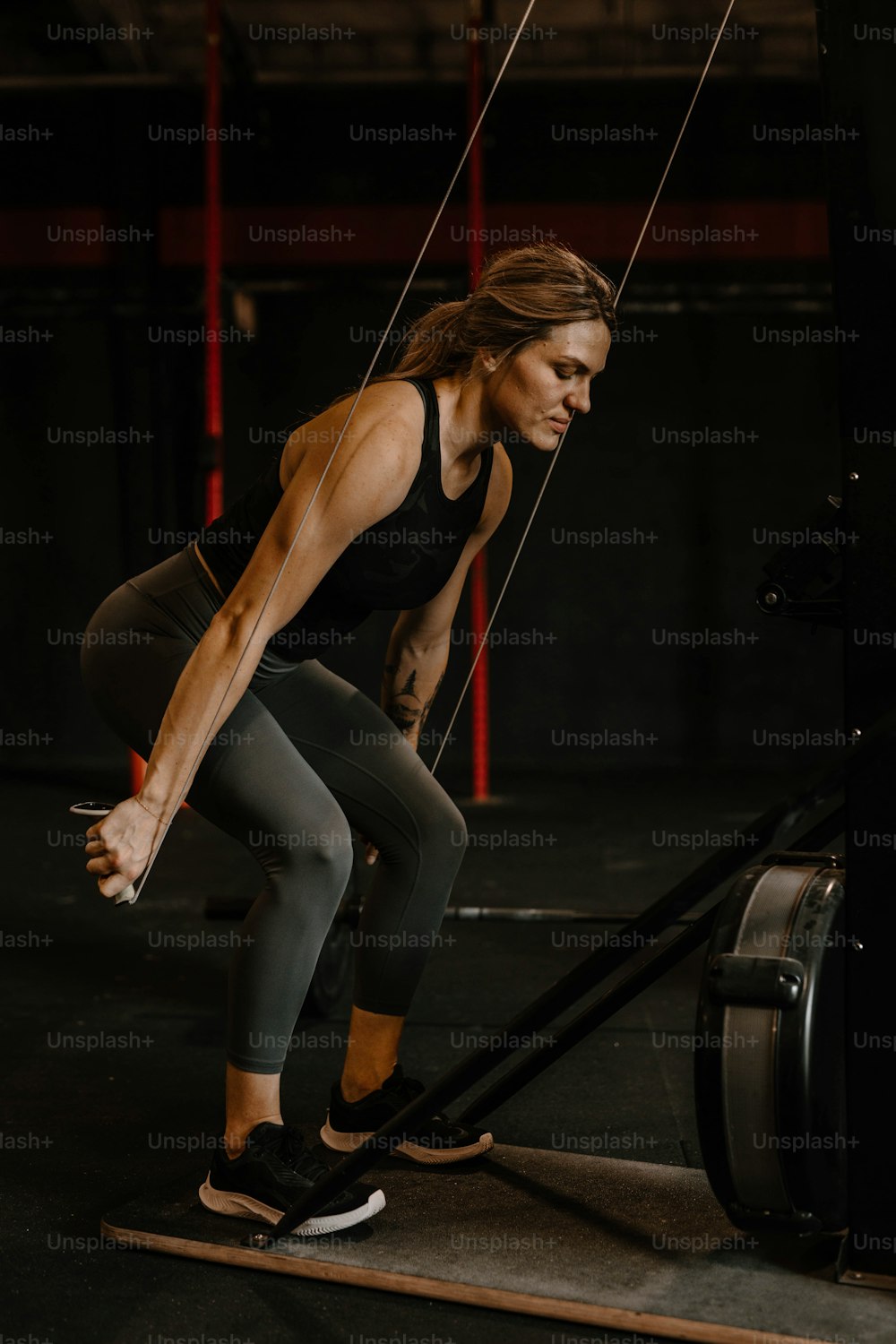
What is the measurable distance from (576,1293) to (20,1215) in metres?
0.81

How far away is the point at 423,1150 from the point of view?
206 centimetres

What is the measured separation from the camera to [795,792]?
4.93 ft

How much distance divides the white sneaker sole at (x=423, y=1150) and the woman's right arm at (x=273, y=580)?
684mm

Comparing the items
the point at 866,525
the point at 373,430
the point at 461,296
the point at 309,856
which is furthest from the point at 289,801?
the point at 461,296

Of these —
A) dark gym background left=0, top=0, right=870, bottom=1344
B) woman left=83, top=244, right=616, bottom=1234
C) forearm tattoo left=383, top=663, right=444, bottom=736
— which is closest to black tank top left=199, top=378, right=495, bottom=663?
woman left=83, top=244, right=616, bottom=1234

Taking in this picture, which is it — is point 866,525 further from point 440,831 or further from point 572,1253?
point 572,1253

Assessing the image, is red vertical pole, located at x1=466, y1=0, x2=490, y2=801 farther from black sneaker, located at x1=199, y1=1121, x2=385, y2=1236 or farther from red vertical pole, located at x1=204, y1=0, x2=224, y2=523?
black sneaker, located at x1=199, y1=1121, x2=385, y2=1236

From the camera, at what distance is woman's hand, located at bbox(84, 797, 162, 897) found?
156 cm

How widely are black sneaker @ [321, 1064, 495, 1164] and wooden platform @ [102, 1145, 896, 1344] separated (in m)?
Answer: 0.03

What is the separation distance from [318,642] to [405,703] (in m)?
0.30

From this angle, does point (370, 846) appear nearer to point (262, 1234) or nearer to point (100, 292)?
point (262, 1234)

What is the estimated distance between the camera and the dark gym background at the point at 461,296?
5.73 meters

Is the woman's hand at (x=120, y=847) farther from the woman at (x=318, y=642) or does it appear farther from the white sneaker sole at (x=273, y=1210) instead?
the white sneaker sole at (x=273, y=1210)

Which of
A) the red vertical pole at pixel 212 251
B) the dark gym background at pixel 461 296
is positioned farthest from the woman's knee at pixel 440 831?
the dark gym background at pixel 461 296
